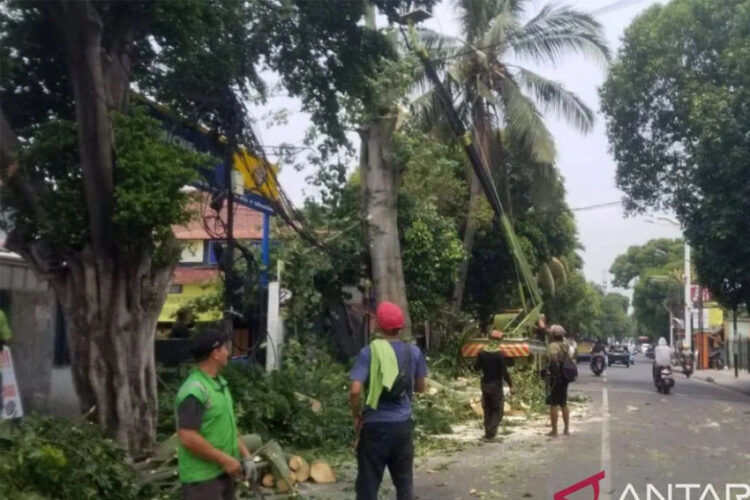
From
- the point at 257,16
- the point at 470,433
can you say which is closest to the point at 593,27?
the point at 470,433

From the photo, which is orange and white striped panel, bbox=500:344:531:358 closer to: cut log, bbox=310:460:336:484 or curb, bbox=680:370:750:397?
curb, bbox=680:370:750:397

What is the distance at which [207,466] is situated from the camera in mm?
5250

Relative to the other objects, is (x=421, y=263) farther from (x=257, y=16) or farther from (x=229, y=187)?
(x=257, y=16)

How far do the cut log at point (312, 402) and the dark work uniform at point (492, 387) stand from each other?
2446 mm

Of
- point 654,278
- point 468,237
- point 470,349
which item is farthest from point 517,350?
point 654,278

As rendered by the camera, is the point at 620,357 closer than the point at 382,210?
No

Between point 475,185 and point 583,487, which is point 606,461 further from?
point 475,185

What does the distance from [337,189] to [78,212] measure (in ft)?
37.4

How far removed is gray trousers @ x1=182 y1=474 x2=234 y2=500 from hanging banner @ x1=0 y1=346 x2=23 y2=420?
5.15 m

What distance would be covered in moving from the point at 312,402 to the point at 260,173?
11.7ft

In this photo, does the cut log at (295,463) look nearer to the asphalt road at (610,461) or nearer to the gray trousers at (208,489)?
the asphalt road at (610,461)

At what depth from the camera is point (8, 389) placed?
9914 mm

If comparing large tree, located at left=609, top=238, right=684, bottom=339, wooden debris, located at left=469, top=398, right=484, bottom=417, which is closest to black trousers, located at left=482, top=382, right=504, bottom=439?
wooden debris, located at left=469, top=398, right=484, bottom=417

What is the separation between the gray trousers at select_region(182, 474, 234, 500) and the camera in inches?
206
